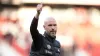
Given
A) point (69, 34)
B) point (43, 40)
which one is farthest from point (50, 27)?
point (69, 34)

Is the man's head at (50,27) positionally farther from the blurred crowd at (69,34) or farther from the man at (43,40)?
the blurred crowd at (69,34)

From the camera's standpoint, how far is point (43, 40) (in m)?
4.49

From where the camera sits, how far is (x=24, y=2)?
7117mm

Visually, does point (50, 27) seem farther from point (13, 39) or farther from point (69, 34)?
point (13, 39)

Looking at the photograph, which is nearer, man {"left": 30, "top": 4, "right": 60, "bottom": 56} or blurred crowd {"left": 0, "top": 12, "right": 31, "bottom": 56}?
man {"left": 30, "top": 4, "right": 60, "bottom": 56}

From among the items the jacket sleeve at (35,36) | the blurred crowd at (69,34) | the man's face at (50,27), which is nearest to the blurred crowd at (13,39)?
the blurred crowd at (69,34)

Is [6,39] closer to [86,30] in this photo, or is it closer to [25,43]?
[25,43]

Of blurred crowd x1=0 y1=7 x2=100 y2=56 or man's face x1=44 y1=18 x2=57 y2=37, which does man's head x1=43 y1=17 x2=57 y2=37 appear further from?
blurred crowd x1=0 y1=7 x2=100 y2=56

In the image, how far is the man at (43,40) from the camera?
4355 millimetres

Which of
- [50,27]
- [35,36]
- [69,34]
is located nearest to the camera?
[35,36]

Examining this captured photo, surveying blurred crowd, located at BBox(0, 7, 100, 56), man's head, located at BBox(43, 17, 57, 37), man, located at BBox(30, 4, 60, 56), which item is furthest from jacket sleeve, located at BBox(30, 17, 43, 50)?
blurred crowd, located at BBox(0, 7, 100, 56)

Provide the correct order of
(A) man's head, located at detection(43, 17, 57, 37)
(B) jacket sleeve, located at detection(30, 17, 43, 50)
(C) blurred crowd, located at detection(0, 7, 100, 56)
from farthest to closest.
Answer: (C) blurred crowd, located at detection(0, 7, 100, 56), (A) man's head, located at detection(43, 17, 57, 37), (B) jacket sleeve, located at detection(30, 17, 43, 50)

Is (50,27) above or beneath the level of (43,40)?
above

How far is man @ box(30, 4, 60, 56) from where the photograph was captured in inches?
171
